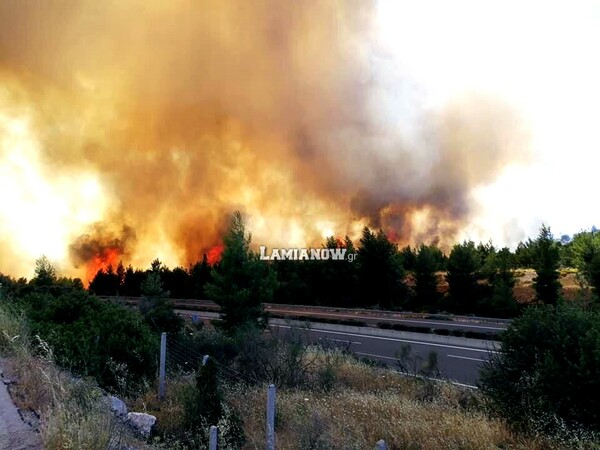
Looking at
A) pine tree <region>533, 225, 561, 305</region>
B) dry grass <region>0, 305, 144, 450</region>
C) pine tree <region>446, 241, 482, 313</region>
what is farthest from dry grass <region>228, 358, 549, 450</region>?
pine tree <region>446, 241, 482, 313</region>

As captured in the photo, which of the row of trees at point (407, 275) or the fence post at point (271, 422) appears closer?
the fence post at point (271, 422)

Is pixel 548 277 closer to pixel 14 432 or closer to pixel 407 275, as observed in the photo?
pixel 407 275

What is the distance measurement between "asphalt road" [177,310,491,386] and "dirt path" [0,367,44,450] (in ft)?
38.6

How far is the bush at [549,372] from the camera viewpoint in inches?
262

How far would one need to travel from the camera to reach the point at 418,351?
22.4m

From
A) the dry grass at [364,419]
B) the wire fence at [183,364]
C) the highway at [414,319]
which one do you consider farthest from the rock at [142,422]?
the highway at [414,319]

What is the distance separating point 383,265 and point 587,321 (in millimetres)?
39863

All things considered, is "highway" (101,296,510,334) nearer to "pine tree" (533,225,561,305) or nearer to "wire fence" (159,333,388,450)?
"pine tree" (533,225,561,305)

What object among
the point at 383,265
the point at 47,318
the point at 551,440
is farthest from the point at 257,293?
the point at 383,265

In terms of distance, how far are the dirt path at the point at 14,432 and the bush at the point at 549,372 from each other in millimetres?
6544

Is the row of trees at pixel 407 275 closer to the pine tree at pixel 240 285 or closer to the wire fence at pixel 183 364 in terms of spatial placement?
the pine tree at pixel 240 285

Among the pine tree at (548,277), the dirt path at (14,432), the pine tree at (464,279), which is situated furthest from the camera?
the pine tree at (464,279)

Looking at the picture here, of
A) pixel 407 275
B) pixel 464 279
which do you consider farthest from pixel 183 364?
pixel 407 275

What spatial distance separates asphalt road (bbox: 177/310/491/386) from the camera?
56.1 ft
